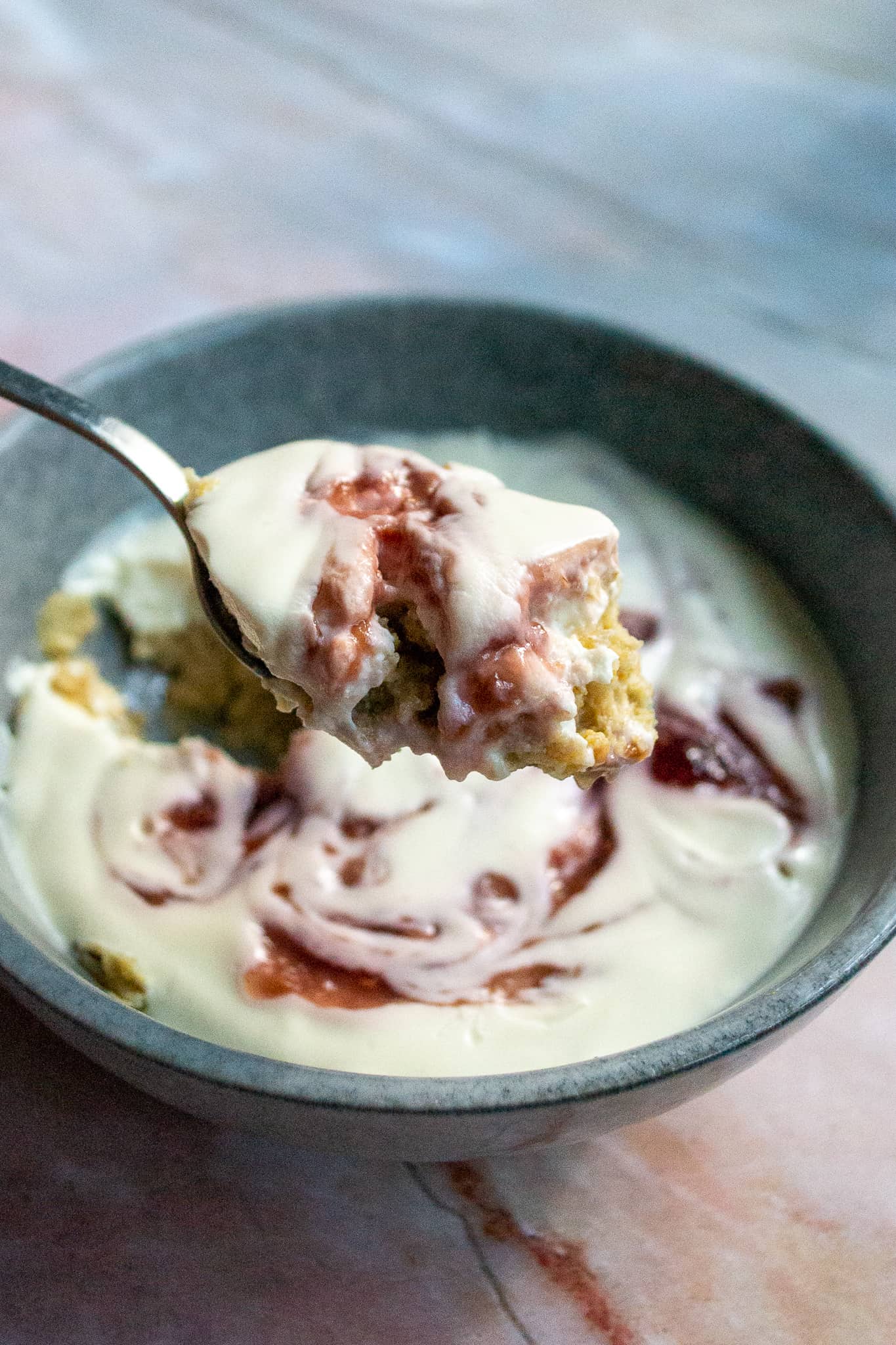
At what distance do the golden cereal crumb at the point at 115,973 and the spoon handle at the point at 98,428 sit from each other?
0.40 meters

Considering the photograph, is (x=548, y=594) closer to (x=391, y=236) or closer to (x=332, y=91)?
(x=391, y=236)

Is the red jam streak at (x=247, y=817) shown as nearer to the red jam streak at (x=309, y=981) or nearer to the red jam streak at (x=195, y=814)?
the red jam streak at (x=195, y=814)

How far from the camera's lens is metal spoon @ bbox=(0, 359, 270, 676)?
1.09 meters

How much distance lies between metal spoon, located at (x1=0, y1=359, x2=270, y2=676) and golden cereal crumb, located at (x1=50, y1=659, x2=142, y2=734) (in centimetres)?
28

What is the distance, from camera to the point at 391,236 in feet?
7.32

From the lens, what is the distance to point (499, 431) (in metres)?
1.65

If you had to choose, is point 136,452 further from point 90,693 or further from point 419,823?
point 419,823

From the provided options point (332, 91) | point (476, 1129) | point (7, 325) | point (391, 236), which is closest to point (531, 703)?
point (476, 1129)

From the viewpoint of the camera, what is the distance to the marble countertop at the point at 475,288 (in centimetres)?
98

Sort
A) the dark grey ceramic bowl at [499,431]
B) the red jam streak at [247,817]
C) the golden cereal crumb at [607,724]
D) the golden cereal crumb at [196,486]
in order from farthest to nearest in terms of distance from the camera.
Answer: the red jam streak at [247,817] → the golden cereal crumb at [196,486] → the golden cereal crumb at [607,724] → the dark grey ceramic bowl at [499,431]

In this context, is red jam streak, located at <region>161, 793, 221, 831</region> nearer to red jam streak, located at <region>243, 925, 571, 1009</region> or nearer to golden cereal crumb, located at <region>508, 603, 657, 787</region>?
red jam streak, located at <region>243, 925, 571, 1009</region>

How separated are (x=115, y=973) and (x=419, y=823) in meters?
0.32

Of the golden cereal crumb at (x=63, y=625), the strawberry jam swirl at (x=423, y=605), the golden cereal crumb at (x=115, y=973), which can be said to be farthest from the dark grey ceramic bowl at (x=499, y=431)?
the strawberry jam swirl at (x=423, y=605)

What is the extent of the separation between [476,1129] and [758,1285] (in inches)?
12.8
